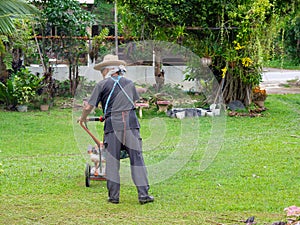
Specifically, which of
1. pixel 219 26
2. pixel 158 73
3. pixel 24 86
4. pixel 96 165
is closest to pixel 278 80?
pixel 219 26

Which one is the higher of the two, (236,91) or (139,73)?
(139,73)

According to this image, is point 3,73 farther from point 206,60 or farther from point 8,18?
point 8,18

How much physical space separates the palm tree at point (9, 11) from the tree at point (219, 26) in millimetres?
2555

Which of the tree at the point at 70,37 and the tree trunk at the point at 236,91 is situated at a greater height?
the tree at the point at 70,37

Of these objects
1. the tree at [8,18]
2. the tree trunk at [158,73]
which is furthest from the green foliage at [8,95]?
the tree trunk at [158,73]

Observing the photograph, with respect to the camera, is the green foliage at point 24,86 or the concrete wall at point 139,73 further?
the green foliage at point 24,86

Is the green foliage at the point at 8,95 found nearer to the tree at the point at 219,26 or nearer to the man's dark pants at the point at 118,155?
the tree at the point at 219,26

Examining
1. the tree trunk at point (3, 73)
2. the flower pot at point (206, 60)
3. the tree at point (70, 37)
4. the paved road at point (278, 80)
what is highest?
the tree at point (70, 37)

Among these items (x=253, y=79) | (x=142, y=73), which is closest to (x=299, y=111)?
(x=253, y=79)

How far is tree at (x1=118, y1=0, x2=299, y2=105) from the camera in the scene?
1434 cm

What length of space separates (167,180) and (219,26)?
264 inches

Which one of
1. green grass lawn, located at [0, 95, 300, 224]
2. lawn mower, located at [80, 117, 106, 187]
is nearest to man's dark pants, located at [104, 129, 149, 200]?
green grass lawn, located at [0, 95, 300, 224]

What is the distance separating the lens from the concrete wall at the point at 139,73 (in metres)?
12.0

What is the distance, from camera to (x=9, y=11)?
12.1 meters
